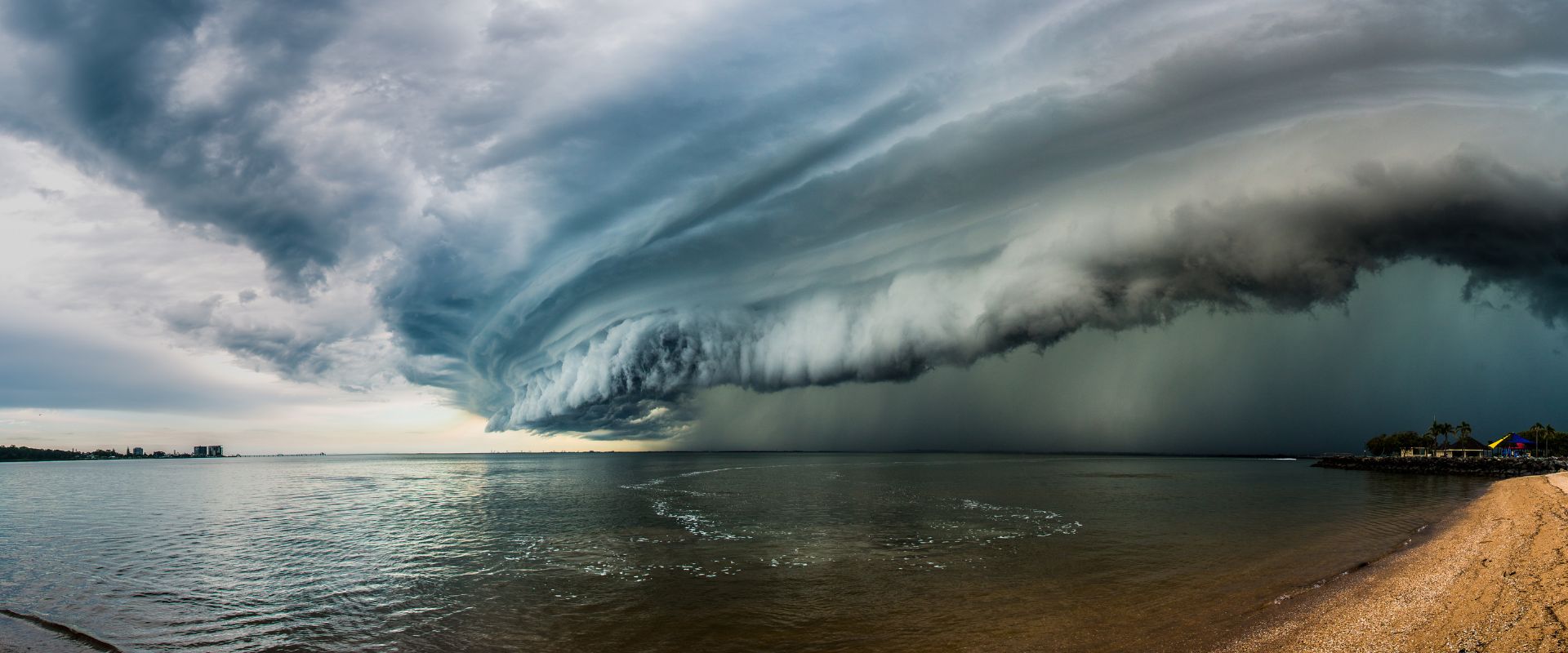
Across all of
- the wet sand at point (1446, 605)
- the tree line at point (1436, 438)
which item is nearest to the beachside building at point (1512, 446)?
the tree line at point (1436, 438)

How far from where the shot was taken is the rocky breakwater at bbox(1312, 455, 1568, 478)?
102438 mm

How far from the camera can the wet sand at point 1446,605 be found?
566 inches

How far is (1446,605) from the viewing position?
17484 mm

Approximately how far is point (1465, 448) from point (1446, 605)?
204394 mm

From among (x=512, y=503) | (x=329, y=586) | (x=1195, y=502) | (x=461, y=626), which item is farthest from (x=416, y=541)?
(x=1195, y=502)

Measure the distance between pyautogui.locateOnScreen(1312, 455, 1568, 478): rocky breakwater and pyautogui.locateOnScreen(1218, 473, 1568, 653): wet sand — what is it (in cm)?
9842

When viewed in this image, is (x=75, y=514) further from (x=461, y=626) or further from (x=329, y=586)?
(x=461, y=626)

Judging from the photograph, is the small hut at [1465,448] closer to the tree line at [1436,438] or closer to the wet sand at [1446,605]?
the tree line at [1436,438]

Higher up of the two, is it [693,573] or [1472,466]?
[693,573]

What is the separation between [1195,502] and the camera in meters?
62.0

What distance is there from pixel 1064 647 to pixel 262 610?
25990 mm

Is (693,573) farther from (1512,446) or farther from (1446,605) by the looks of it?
(1512,446)

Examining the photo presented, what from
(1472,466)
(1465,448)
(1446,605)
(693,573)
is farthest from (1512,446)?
(693,573)

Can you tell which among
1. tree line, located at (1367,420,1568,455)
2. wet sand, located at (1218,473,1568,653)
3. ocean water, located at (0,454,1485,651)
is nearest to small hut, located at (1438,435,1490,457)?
tree line, located at (1367,420,1568,455)
